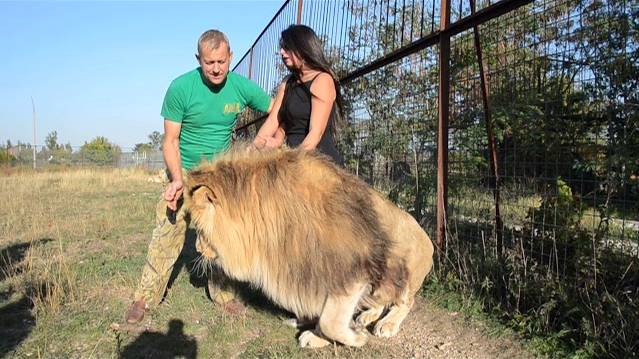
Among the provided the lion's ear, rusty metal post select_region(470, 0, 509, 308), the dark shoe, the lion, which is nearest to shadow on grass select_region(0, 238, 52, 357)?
the dark shoe

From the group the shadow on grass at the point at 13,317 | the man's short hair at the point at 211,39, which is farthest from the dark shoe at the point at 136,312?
the man's short hair at the point at 211,39

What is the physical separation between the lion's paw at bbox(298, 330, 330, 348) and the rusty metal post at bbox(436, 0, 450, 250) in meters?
1.70

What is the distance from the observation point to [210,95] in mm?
4406

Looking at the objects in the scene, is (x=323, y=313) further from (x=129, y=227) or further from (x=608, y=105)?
(x=129, y=227)

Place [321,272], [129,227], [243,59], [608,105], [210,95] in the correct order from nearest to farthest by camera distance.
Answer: [321,272]
[608,105]
[210,95]
[129,227]
[243,59]

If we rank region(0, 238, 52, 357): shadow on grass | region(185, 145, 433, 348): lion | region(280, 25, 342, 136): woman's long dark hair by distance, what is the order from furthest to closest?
region(280, 25, 342, 136): woman's long dark hair, region(0, 238, 52, 357): shadow on grass, region(185, 145, 433, 348): lion

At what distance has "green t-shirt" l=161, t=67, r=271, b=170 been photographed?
4266 mm

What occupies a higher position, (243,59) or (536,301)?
(243,59)

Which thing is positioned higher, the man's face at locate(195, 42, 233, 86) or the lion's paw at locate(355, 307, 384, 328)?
the man's face at locate(195, 42, 233, 86)

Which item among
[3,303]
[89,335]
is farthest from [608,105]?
[3,303]

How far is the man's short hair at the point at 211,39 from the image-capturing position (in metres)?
4.08

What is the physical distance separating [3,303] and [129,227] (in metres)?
4.55

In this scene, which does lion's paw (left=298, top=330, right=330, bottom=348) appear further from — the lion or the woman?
the woman

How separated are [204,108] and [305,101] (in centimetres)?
92
